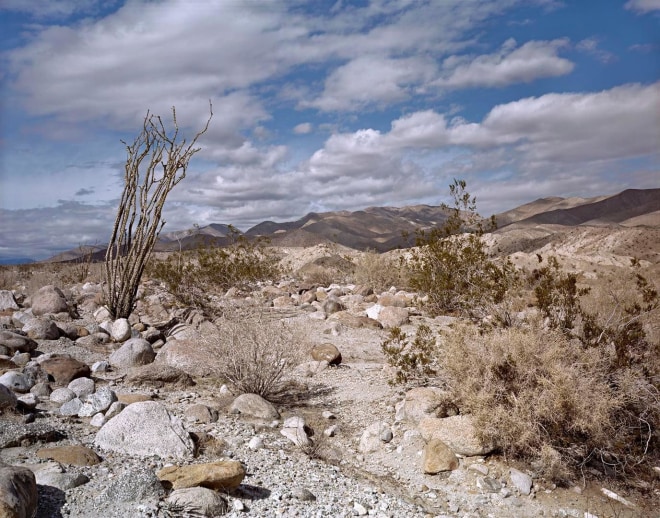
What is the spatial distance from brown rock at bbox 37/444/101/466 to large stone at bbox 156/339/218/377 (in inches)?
94.4

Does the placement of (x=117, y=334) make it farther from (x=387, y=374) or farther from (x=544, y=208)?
(x=544, y=208)

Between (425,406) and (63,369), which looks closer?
(425,406)

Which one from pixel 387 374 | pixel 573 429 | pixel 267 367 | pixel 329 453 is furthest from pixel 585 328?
pixel 267 367

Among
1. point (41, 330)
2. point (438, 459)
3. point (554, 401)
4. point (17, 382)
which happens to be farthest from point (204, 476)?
point (41, 330)

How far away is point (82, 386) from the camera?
19.4 ft

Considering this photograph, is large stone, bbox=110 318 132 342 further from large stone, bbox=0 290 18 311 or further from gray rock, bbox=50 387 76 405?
large stone, bbox=0 290 18 311

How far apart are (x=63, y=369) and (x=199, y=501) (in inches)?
152

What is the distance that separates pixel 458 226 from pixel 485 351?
5.67m

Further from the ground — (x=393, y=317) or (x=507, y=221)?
(x=507, y=221)

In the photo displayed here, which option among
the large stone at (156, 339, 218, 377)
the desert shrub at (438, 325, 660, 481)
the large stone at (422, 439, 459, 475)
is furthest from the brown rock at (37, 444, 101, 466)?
the desert shrub at (438, 325, 660, 481)

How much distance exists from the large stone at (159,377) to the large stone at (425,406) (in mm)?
2690

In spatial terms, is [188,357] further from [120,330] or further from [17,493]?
[17,493]

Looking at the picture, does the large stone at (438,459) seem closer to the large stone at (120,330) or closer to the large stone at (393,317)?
the large stone at (393,317)

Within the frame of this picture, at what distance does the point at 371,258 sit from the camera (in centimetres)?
1742
